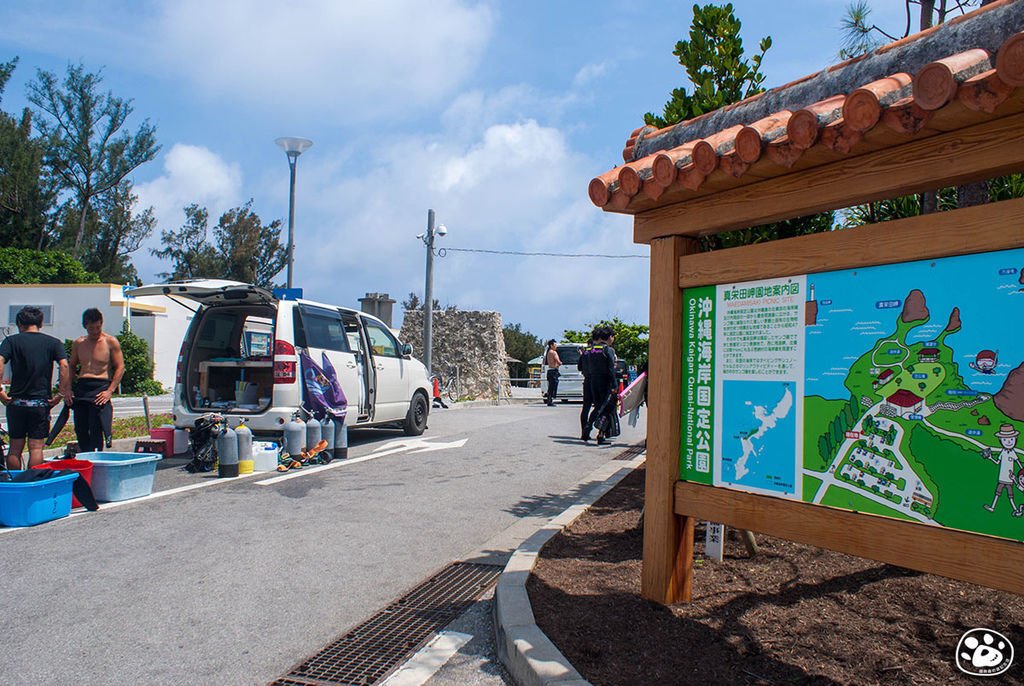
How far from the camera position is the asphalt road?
3660mm

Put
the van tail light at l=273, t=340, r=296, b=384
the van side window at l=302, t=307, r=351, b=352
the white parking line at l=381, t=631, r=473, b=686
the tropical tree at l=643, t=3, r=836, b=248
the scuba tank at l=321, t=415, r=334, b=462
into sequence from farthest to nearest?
the van side window at l=302, t=307, r=351, b=352 → the scuba tank at l=321, t=415, r=334, b=462 → the van tail light at l=273, t=340, r=296, b=384 → the tropical tree at l=643, t=3, r=836, b=248 → the white parking line at l=381, t=631, r=473, b=686

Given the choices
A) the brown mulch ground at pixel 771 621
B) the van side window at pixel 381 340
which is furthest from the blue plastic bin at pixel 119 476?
the van side window at pixel 381 340

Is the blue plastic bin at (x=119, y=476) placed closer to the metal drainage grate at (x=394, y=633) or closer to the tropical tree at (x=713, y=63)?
the metal drainage grate at (x=394, y=633)

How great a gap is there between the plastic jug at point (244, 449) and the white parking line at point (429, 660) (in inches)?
200

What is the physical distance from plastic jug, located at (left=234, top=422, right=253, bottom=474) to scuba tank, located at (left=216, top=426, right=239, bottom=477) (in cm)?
17

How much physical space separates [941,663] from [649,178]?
2539 millimetres

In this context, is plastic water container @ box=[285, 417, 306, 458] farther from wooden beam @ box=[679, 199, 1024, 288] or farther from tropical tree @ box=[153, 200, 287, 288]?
tropical tree @ box=[153, 200, 287, 288]

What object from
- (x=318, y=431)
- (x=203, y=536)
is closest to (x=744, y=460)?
(x=203, y=536)

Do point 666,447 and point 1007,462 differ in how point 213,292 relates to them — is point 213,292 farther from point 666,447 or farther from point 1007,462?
point 1007,462

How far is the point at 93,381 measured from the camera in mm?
7355

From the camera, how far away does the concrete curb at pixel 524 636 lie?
3107mm

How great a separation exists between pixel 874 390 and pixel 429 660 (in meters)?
2.35

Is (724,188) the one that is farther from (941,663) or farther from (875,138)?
(941,663)

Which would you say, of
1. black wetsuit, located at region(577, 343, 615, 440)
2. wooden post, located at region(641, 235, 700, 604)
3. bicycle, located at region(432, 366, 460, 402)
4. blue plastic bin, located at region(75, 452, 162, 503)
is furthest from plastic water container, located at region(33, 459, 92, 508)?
bicycle, located at region(432, 366, 460, 402)
